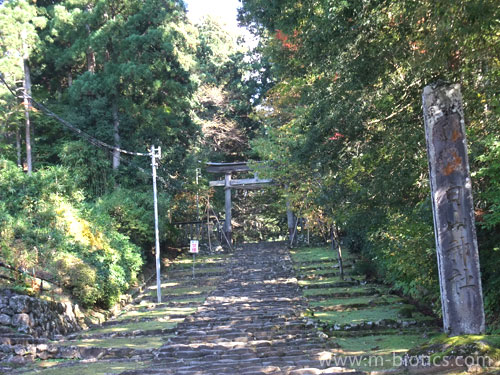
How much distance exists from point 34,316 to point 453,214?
29.9 ft

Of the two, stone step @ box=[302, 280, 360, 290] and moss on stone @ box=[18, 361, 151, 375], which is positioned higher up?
stone step @ box=[302, 280, 360, 290]

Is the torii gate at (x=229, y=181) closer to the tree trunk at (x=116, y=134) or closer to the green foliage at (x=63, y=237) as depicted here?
the tree trunk at (x=116, y=134)

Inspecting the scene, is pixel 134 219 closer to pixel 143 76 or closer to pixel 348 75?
pixel 143 76

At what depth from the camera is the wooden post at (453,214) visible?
5.26 m

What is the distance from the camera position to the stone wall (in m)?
9.80

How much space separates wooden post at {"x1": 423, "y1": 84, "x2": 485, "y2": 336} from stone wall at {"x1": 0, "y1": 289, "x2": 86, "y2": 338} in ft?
28.2

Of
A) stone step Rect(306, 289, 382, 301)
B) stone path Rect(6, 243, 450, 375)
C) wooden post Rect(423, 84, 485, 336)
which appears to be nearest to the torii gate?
stone path Rect(6, 243, 450, 375)

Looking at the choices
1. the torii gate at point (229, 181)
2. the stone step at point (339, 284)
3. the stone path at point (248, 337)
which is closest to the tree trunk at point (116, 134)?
the torii gate at point (229, 181)

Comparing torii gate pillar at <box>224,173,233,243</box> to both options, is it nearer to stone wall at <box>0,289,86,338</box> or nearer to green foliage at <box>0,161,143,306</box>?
green foliage at <box>0,161,143,306</box>

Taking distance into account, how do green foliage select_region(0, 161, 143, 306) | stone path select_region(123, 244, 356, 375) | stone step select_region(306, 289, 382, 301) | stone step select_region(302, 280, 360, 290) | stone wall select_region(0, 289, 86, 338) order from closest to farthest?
stone path select_region(123, 244, 356, 375)
stone wall select_region(0, 289, 86, 338)
green foliage select_region(0, 161, 143, 306)
stone step select_region(306, 289, 382, 301)
stone step select_region(302, 280, 360, 290)

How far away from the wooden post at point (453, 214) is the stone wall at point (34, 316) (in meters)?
8.58

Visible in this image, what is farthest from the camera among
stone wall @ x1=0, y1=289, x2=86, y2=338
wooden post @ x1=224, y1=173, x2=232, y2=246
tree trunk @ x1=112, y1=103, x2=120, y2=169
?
wooden post @ x1=224, y1=173, x2=232, y2=246

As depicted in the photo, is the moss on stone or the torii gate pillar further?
the torii gate pillar

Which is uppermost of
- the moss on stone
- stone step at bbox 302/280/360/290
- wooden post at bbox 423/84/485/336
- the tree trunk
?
the tree trunk
